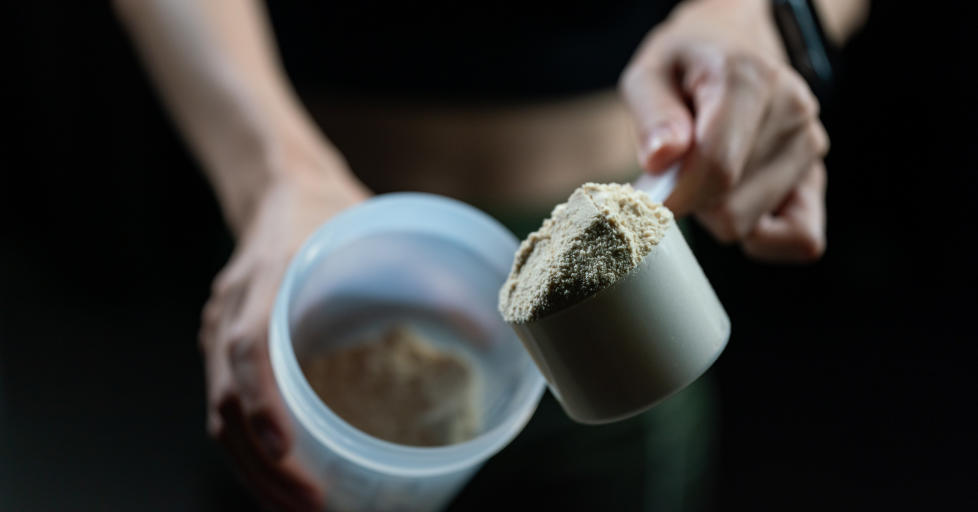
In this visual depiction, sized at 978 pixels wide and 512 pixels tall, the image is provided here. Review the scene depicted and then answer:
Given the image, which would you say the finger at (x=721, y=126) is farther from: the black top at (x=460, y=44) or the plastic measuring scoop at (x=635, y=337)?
the black top at (x=460, y=44)

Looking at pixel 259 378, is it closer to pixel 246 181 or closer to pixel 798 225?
pixel 246 181

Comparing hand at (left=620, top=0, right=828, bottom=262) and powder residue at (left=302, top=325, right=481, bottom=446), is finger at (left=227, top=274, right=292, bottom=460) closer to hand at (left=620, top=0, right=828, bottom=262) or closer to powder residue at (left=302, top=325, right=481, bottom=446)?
powder residue at (left=302, top=325, right=481, bottom=446)

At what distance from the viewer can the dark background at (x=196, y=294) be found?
77 centimetres

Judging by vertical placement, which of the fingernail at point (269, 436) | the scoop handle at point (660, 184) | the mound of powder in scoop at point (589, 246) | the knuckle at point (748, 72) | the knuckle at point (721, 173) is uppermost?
the mound of powder in scoop at point (589, 246)

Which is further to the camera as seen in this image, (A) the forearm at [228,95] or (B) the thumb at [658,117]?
(A) the forearm at [228,95]

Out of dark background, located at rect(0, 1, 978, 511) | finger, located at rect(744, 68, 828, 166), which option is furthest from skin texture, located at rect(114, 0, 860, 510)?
dark background, located at rect(0, 1, 978, 511)

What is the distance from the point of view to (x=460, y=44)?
22.8 inches

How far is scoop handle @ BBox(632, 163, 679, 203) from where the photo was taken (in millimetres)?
326

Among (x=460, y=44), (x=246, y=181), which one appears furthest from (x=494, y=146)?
(x=246, y=181)

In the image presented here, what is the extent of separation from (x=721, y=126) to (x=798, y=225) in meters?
0.09

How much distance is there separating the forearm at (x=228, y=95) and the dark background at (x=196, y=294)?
0.34 metres

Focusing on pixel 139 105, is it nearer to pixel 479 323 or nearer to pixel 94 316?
pixel 94 316

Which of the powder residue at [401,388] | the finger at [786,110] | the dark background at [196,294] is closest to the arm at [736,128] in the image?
the finger at [786,110]

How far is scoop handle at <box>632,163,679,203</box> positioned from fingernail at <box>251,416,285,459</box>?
197mm
